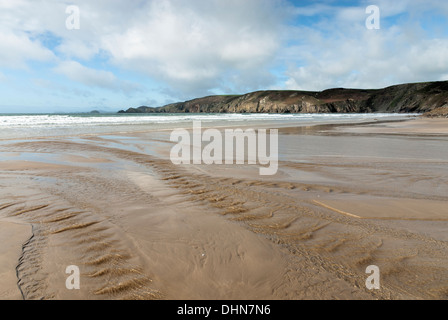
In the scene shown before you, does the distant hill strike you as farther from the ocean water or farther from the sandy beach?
the sandy beach

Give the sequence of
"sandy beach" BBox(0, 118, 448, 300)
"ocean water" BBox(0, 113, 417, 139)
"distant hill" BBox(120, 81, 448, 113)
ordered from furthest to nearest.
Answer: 1. "distant hill" BBox(120, 81, 448, 113)
2. "ocean water" BBox(0, 113, 417, 139)
3. "sandy beach" BBox(0, 118, 448, 300)

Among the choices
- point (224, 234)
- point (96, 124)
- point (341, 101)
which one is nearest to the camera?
point (224, 234)

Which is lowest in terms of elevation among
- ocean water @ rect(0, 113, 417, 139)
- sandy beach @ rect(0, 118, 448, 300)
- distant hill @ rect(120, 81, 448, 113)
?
sandy beach @ rect(0, 118, 448, 300)

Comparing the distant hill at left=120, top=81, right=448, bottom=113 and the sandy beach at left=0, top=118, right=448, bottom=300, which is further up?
the distant hill at left=120, top=81, right=448, bottom=113

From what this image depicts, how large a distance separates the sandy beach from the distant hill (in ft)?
245

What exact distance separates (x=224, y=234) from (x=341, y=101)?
121 meters

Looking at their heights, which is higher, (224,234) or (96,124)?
(96,124)

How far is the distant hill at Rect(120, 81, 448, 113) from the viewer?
81.3 metres

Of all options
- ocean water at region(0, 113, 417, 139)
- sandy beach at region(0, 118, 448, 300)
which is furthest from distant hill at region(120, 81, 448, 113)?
sandy beach at region(0, 118, 448, 300)

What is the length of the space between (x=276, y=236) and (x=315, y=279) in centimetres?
92

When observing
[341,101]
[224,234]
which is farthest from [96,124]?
[341,101]

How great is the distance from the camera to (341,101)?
108 metres

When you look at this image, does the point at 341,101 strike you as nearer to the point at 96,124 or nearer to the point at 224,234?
the point at 96,124
